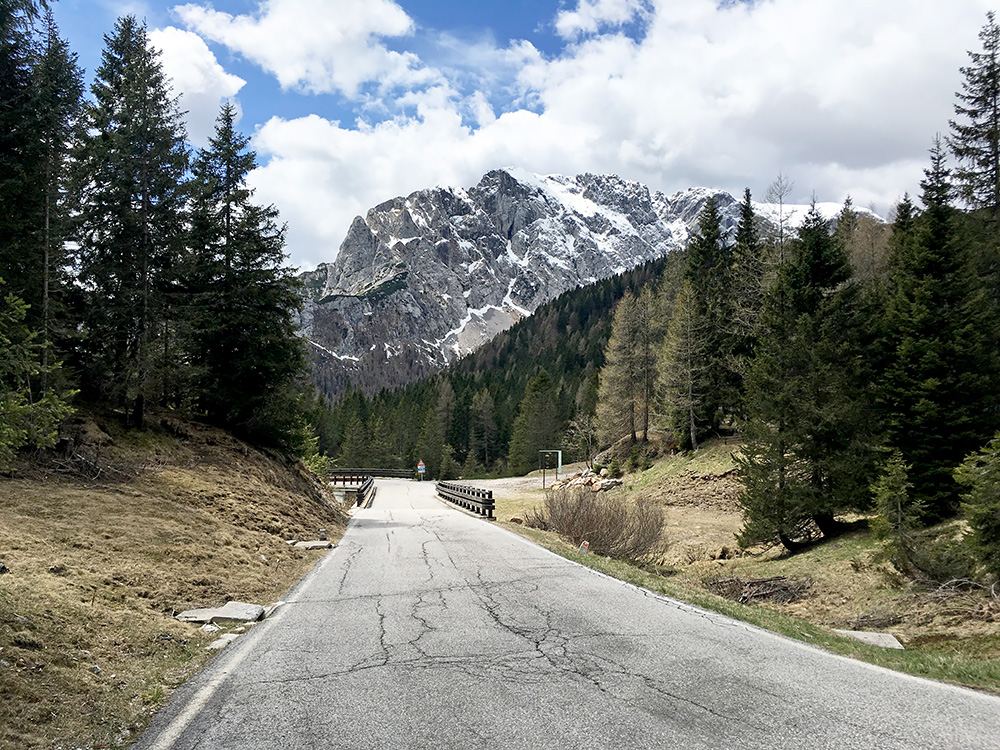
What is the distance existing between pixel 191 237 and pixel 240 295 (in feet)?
7.85

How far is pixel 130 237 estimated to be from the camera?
54.4 ft

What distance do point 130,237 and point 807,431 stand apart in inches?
793

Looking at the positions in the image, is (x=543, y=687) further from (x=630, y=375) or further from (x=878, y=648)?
(x=630, y=375)

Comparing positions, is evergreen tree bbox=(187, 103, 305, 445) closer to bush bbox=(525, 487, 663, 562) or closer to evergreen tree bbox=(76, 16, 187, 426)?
evergreen tree bbox=(76, 16, 187, 426)

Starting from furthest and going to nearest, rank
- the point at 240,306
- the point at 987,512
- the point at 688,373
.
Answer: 1. the point at 688,373
2. the point at 240,306
3. the point at 987,512

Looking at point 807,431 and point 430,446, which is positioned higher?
point 807,431

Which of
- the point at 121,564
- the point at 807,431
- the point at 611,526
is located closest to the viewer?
the point at 121,564

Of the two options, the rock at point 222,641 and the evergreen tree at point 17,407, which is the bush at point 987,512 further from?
the evergreen tree at point 17,407

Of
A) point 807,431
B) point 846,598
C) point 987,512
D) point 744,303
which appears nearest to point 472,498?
point 807,431

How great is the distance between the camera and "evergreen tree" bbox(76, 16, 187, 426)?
1608 centimetres

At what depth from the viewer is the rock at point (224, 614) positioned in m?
7.07

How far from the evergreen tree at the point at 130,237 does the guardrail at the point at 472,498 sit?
13.5 m

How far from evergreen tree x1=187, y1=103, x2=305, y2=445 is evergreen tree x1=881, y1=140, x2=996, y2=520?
61.1ft

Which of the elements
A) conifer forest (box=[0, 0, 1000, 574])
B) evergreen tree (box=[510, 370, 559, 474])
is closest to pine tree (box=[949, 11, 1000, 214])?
conifer forest (box=[0, 0, 1000, 574])
